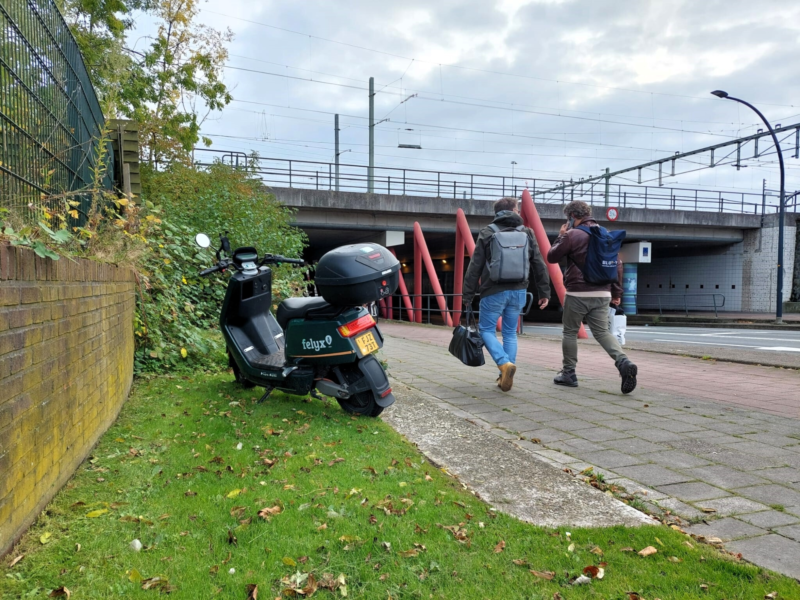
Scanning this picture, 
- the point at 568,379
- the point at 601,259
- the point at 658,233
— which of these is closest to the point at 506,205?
the point at 601,259

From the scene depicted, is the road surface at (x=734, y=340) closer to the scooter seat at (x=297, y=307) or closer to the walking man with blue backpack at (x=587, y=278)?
the walking man with blue backpack at (x=587, y=278)

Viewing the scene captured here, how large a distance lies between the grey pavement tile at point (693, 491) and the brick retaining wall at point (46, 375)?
9.53 ft

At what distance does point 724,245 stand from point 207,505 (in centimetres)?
3516

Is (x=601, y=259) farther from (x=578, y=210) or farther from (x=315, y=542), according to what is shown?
(x=315, y=542)

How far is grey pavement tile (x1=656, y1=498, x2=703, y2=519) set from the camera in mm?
2812

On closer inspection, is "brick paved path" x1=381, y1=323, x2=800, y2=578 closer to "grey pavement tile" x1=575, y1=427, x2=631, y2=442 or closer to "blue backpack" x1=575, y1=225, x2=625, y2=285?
"grey pavement tile" x1=575, y1=427, x2=631, y2=442

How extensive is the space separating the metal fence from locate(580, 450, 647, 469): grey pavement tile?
347 centimetres

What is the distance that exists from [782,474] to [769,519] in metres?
0.77

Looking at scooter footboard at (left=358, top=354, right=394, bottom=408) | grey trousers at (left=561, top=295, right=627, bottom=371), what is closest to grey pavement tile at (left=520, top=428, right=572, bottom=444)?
scooter footboard at (left=358, top=354, right=394, bottom=408)

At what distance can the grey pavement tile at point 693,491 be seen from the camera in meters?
3.04

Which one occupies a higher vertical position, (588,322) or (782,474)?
(588,322)

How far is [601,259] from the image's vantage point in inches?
235

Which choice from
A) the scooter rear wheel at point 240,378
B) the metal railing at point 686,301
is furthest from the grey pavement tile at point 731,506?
the metal railing at point 686,301

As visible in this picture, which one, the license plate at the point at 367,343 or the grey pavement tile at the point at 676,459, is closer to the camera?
the grey pavement tile at the point at 676,459
